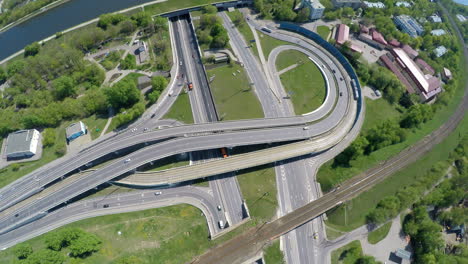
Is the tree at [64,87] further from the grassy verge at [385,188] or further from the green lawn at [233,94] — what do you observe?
the grassy verge at [385,188]

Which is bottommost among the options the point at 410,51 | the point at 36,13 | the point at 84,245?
the point at 84,245

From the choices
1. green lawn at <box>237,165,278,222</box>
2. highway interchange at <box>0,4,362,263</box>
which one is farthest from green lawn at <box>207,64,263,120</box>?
green lawn at <box>237,165,278,222</box>

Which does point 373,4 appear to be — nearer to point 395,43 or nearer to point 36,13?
point 395,43

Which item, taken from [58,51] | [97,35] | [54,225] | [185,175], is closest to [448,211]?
[185,175]

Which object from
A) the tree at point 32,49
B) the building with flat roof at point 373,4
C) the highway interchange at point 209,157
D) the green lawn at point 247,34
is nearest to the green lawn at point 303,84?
the highway interchange at point 209,157

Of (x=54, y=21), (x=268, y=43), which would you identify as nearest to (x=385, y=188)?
(x=268, y=43)

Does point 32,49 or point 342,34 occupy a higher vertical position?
point 32,49

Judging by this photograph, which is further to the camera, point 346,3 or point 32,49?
point 346,3
